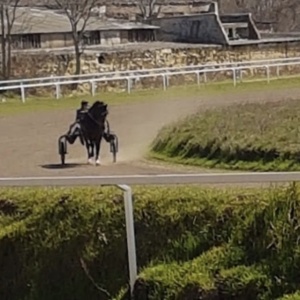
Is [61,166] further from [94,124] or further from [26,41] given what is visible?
[26,41]

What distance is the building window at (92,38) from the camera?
53438mm

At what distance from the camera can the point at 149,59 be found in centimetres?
4834

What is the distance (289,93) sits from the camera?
3209 centimetres

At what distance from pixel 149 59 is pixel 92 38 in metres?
Result: 7.08

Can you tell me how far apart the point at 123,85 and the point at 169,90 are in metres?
2.61

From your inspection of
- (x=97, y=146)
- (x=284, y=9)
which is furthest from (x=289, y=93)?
(x=284, y=9)

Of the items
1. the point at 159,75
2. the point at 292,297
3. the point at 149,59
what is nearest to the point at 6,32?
the point at 149,59

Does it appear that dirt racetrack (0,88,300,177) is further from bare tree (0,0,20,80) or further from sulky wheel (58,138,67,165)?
bare tree (0,0,20,80)

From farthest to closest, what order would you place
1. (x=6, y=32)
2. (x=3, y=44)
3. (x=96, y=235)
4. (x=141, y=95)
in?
(x=6, y=32) → (x=3, y=44) → (x=141, y=95) → (x=96, y=235)

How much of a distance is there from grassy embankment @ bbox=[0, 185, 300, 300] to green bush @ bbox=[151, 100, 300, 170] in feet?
29.1

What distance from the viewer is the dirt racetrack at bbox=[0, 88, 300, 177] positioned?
656 inches

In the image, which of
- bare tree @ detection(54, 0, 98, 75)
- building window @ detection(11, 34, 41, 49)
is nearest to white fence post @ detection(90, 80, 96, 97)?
bare tree @ detection(54, 0, 98, 75)

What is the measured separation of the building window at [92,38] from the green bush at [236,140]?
32511mm

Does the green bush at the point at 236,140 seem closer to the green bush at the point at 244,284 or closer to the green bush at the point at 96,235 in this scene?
the green bush at the point at 96,235
